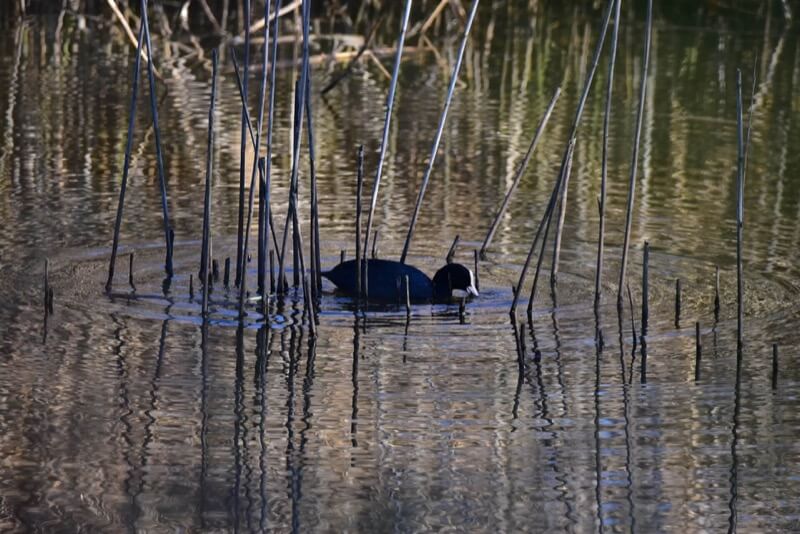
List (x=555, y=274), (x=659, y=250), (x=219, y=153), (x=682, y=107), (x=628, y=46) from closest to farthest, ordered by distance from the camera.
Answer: (x=555, y=274)
(x=659, y=250)
(x=219, y=153)
(x=682, y=107)
(x=628, y=46)

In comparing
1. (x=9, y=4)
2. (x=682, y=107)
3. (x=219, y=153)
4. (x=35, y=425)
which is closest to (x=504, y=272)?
(x=35, y=425)

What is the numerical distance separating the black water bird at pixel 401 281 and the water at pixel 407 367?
4.3 inches

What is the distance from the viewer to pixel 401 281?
332 inches

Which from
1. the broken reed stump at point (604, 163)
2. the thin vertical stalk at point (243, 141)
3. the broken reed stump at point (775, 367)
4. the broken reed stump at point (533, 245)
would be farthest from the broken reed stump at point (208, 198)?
the broken reed stump at point (775, 367)

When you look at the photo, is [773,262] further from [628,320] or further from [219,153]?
[219,153]

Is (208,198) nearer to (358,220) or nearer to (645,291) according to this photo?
(358,220)

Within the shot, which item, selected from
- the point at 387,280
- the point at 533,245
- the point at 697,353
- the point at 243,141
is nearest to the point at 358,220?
the point at 387,280

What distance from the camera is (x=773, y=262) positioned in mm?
9375

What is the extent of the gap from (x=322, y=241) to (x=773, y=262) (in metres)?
2.60

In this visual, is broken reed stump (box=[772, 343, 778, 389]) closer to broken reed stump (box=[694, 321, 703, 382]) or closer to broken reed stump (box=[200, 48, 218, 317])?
broken reed stump (box=[694, 321, 703, 382])

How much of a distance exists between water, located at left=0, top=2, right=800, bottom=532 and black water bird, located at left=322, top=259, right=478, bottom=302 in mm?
109

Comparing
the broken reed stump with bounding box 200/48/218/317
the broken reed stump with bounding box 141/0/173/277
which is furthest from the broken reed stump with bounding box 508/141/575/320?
the broken reed stump with bounding box 141/0/173/277

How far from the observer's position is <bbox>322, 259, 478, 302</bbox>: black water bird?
8.45m

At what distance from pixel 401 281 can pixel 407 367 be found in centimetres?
114
